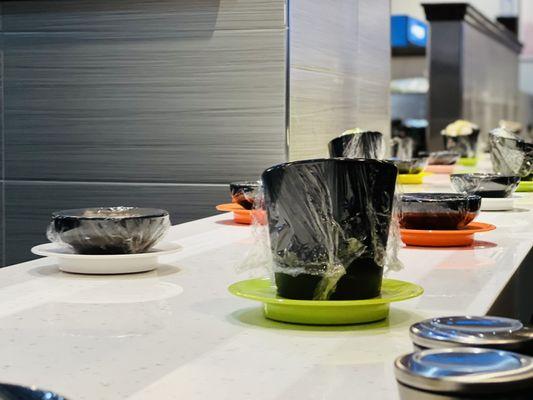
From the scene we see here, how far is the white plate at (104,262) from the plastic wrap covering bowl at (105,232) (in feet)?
0.07

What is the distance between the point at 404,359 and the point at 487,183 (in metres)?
1.99

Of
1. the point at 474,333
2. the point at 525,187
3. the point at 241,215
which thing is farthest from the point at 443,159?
the point at 474,333

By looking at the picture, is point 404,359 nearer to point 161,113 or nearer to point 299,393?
point 299,393

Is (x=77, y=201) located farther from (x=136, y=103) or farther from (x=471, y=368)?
(x=471, y=368)

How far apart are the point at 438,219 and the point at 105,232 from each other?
71 centimetres

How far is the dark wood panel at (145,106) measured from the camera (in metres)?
3.60

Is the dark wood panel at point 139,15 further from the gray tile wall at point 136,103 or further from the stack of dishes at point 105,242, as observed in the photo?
the stack of dishes at point 105,242

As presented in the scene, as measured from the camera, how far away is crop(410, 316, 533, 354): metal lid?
0.82 m

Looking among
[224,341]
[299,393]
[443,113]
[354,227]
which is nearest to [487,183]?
[354,227]

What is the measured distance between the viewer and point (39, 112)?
3889 millimetres

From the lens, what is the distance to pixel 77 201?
12.7 ft

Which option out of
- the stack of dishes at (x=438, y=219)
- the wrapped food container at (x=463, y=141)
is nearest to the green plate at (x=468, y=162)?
the wrapped food container at (x=463, y=141)

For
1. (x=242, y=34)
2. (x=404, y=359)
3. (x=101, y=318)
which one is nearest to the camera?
(x=404, y=359)

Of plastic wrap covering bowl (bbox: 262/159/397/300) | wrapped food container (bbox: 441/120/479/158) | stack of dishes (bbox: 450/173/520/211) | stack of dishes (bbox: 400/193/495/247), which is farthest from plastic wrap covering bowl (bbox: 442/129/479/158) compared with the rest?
plastic wrap covering bowl (bbox: 262/159/397/300)
